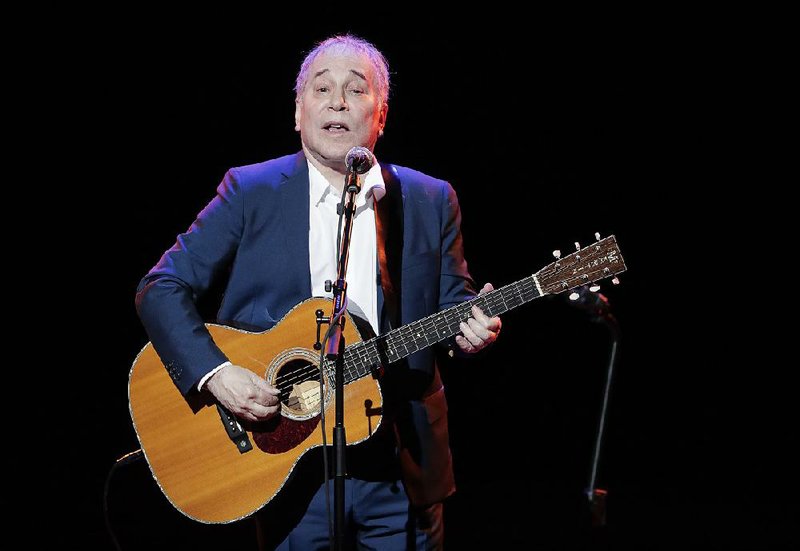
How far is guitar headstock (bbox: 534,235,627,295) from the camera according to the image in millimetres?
2986

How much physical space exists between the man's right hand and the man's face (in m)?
0.90

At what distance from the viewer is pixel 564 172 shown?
215 inches

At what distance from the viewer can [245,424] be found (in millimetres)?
2982

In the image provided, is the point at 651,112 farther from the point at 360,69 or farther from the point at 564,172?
the point at 360,69

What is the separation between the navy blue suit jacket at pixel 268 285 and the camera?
2963mm

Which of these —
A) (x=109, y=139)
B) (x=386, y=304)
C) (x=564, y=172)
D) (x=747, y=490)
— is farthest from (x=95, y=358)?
(x=747, y=490)

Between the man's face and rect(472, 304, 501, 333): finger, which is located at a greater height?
the man's face

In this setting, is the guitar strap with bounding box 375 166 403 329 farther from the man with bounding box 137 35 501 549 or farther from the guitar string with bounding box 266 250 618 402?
the guitar string with bounding box 266 250 618 402

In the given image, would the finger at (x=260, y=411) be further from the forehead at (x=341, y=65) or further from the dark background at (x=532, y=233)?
the dark background at (x=532, y=233)

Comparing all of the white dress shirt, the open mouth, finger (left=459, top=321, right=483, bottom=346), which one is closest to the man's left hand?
finger (left=459, top=321, right=483, bottom=346)

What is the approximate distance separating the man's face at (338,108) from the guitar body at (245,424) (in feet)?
2.10

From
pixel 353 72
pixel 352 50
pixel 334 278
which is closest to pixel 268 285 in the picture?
pixel 334 278

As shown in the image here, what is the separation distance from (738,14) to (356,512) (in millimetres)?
4036

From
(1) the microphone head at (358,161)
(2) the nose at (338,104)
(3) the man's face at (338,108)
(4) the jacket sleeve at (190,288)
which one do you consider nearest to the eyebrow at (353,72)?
(3) the man's face at (338,108)
